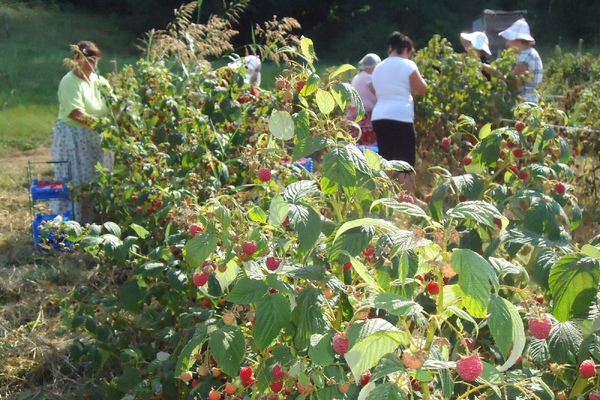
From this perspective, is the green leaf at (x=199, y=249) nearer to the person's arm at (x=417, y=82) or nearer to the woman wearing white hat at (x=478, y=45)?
the person's arm at (x=417, y=82)

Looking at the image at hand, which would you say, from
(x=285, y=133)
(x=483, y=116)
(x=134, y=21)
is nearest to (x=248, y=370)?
(x=285, y=133)

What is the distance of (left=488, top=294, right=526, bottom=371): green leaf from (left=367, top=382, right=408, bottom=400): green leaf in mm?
161

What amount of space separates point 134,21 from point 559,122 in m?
19.8

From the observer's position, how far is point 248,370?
4.75 ft

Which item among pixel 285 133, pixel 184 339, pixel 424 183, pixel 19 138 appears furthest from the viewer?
pixel 19 138

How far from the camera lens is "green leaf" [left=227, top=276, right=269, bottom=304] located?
4.28ft

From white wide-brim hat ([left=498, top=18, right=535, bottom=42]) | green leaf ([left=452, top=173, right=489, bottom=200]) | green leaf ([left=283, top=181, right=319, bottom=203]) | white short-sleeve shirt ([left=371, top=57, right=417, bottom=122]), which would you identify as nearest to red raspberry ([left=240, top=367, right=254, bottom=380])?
green leaf ([left=283, top=181, right=319, bottom=203])

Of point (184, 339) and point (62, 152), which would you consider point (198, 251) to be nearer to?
point (184, 339)

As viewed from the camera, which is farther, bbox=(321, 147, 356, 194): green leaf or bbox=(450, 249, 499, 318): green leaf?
bbox=(321, 147, 356, 194): green leaf

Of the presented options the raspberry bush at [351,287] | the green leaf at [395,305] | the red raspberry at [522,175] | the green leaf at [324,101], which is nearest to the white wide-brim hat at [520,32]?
the raspberry bush at [351,287]

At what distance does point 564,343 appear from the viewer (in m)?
1.40

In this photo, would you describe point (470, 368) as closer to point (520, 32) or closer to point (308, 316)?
point (308, 316)

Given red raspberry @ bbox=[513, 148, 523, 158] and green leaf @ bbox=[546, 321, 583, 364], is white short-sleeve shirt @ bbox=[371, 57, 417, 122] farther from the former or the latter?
green leaf @ bbox=[546, 321, 583, 364]

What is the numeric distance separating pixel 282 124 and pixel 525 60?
15.1 feet
